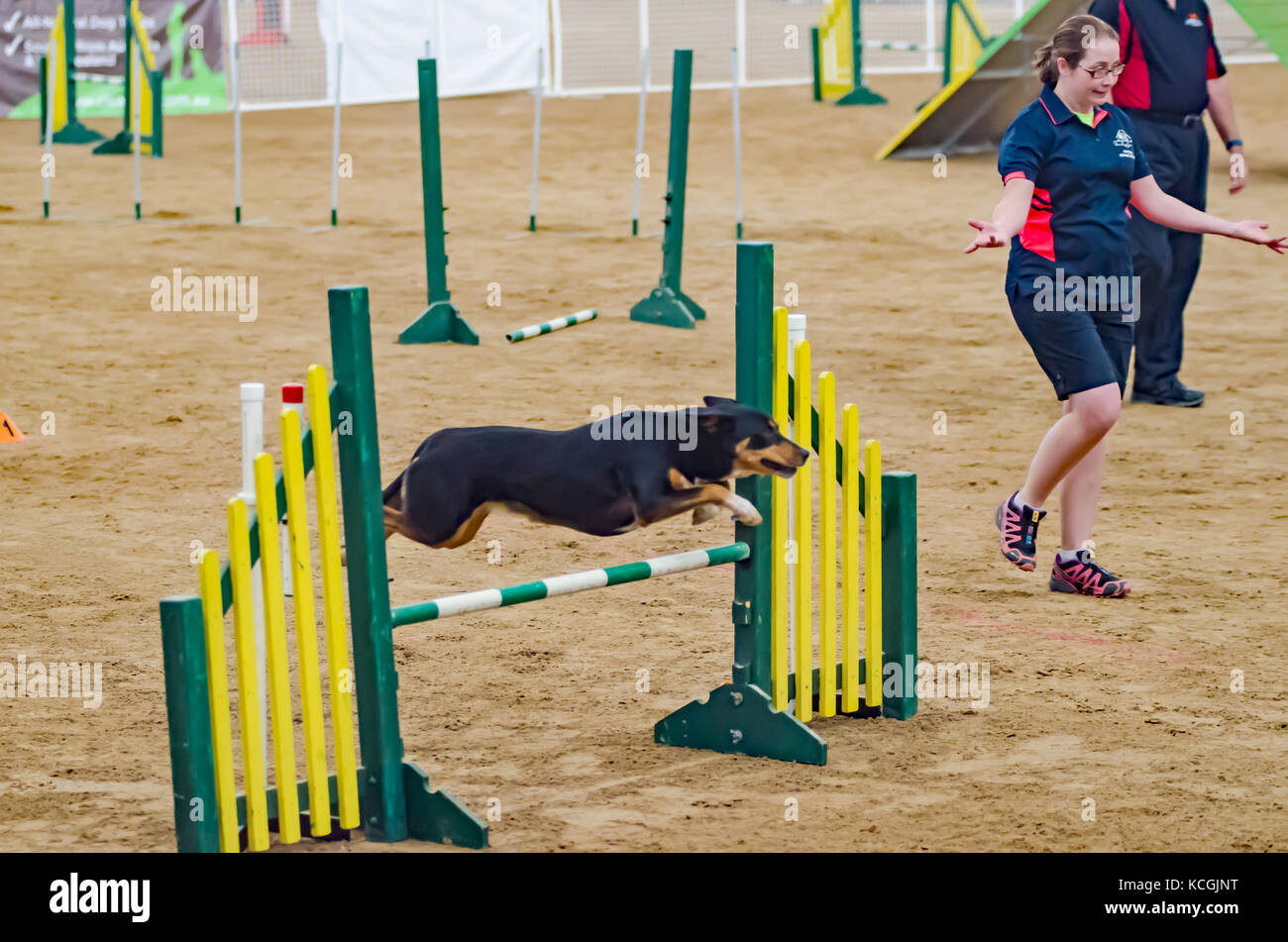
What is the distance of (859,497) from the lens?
4.89 m

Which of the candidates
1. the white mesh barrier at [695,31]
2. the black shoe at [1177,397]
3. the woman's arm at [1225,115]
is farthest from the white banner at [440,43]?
the woman's arm at [1225,115]

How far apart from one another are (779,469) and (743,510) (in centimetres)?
13

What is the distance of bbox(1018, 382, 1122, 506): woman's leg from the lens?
5.57 metres

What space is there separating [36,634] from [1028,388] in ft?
18.4

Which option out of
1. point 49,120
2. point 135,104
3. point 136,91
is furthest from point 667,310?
point 135,104

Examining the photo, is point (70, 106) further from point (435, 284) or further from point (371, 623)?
point (371, 623)

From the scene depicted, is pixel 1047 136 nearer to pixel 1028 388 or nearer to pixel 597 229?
pixel 1028 388

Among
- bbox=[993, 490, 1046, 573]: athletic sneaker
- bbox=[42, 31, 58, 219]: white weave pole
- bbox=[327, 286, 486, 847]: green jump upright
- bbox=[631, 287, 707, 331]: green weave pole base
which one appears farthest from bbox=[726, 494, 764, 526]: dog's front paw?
bbox=[42, 31, 58, 219]: white weave pole

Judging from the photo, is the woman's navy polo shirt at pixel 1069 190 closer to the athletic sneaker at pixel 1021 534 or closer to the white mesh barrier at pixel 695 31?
the athletic sneaker at pixel 1021 534

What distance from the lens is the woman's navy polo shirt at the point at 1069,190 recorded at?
548 centimetres

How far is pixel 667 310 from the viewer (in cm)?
1102

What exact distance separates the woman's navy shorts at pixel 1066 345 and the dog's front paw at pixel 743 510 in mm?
1467

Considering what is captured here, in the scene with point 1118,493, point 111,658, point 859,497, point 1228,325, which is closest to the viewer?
point 859,497

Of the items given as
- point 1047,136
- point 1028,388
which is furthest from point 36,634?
point 1028,388
